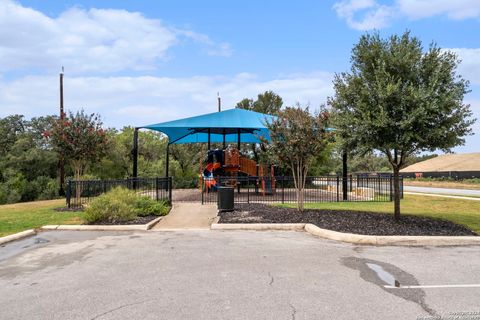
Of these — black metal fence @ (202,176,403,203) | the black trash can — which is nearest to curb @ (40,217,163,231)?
the black trash can

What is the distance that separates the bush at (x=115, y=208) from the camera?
11.6 m

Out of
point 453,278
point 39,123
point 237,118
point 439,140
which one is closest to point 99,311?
point 453,278

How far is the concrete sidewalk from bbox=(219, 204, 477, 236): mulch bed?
1.80 feet

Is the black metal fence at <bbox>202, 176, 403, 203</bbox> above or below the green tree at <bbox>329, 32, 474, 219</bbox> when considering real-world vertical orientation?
below

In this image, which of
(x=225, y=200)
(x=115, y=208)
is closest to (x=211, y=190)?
(x=225, y=200)

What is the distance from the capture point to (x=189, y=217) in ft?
42.8

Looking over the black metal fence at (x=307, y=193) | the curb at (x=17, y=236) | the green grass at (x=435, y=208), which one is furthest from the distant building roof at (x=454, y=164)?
the curb at (x=17, y=236)

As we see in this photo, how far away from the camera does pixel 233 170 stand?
2311 cm

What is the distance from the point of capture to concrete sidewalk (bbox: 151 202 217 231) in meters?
11.4

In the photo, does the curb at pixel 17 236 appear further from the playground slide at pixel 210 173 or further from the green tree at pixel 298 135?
the playground slide at pixel 210 173

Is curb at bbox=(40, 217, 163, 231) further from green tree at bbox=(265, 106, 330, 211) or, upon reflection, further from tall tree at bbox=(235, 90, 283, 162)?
tall tree at bbox=(235, 90, 283, 162)

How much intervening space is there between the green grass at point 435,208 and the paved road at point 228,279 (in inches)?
172

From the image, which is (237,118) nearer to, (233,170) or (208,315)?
(233,170)

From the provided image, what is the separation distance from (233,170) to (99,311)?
18618mm
